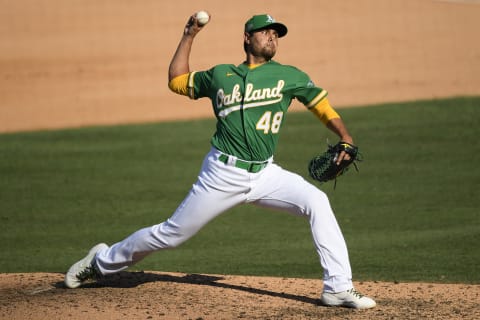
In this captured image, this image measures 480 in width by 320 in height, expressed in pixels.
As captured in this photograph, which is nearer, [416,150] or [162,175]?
[162,175]

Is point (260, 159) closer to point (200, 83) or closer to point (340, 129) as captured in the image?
point (340, 129)

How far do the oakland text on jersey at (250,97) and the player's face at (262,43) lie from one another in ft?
0.83

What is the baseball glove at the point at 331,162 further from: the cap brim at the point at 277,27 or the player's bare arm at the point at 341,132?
the cap brim at the point at 277,27

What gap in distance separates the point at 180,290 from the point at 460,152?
7.37 metres

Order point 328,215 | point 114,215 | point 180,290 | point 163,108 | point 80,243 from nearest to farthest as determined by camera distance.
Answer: point 328,215, point 180,290, point 80,243, point 114,215, point 163,108

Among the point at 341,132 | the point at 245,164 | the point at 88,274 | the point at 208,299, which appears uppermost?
the point at 341,132

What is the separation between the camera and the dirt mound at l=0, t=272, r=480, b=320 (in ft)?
20.0

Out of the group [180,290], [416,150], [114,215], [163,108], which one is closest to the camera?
[180,290]

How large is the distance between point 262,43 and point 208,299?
1.82m

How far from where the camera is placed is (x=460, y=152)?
1312cm

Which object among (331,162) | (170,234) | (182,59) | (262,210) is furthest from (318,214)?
(262,210)

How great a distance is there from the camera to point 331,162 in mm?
6176

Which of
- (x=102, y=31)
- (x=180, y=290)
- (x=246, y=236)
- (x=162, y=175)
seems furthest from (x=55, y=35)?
(x=180, y=290)

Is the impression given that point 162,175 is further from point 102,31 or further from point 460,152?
point 102,31
